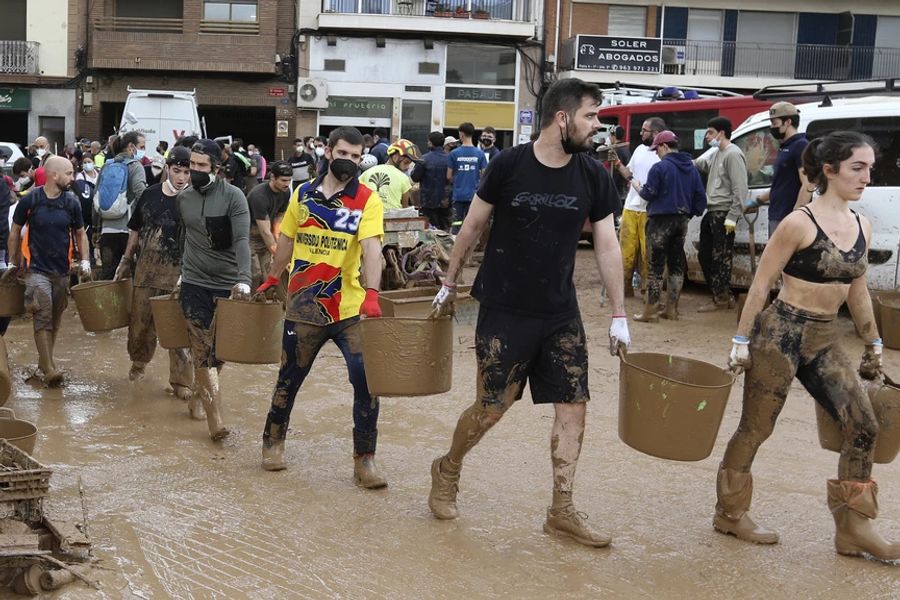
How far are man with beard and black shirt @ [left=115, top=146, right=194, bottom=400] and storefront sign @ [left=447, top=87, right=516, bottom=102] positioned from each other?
2406 centimetres

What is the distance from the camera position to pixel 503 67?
31.6m

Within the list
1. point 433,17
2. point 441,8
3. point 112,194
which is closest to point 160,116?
point 112,194

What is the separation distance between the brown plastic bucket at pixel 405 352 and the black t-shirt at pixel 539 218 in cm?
40

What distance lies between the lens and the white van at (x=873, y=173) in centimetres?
988

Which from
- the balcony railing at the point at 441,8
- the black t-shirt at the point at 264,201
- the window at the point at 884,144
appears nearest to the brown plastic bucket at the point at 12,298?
the black t-shirt at the point at 264,201

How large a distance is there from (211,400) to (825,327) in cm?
369

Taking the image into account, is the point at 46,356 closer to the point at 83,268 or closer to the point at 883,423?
the point at 83,268

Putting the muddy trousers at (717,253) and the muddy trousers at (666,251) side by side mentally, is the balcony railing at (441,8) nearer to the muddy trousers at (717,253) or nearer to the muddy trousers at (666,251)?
the muddy trousers at (717,253)

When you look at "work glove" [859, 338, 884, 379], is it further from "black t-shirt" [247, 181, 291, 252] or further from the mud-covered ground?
"black t-shirt" [247, 181, 291, 252]

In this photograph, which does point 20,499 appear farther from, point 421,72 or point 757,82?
point 757,82

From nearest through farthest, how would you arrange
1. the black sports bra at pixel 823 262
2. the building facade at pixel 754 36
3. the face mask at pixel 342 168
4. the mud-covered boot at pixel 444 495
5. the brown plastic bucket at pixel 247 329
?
1. the black sports bra at pixel 823 262
2. the mud-covered boot at pixel 444 495
3. the face mask at pixel 342 168
4. the brown plastic bucket at pixel 247 329
5. the building facade at pixel 754 36

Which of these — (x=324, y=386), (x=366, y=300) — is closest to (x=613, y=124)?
(x=324, y=386)

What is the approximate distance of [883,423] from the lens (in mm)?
5027

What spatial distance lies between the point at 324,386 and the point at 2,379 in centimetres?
293
